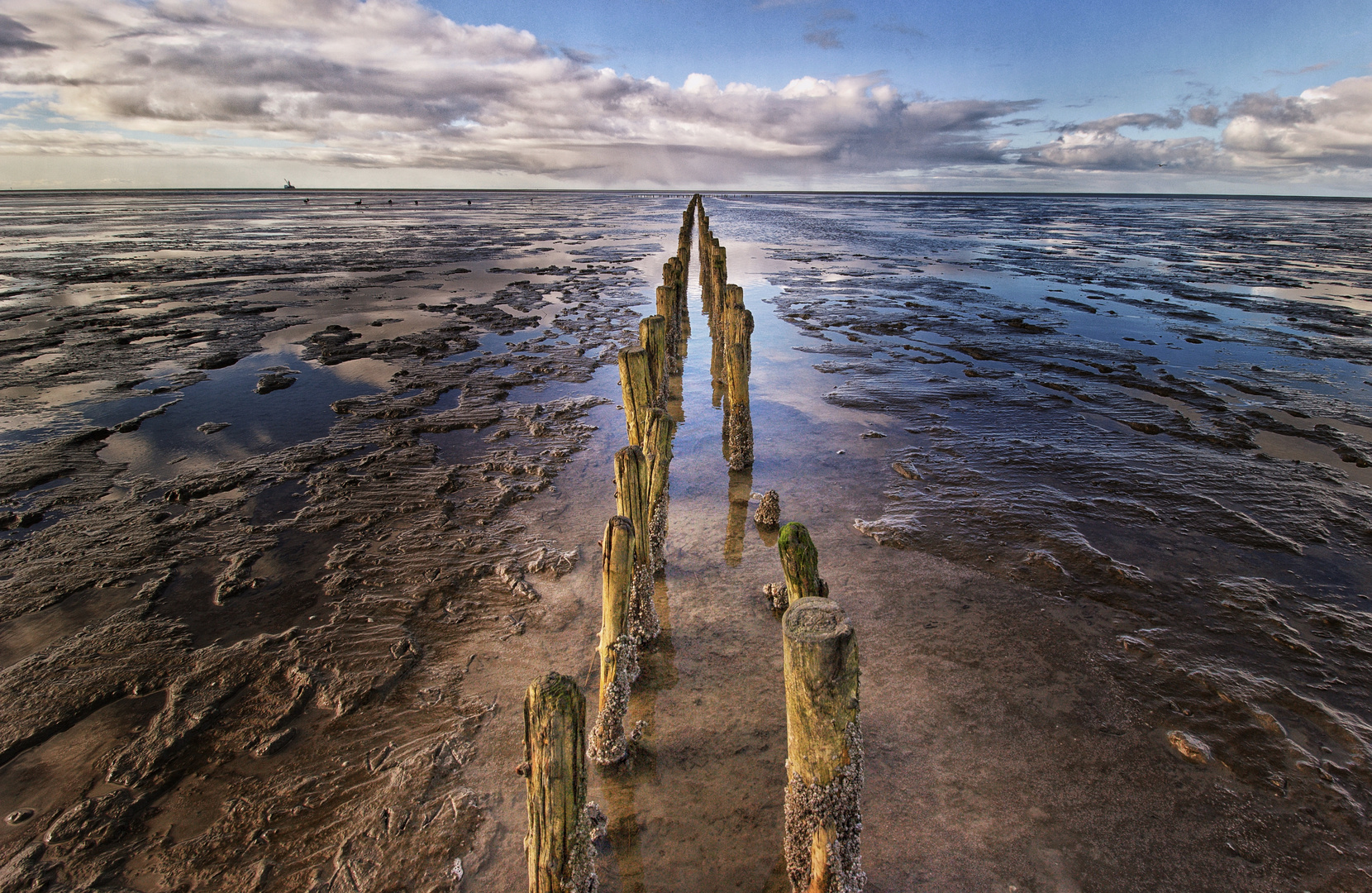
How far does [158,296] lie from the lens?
1880 centimetres

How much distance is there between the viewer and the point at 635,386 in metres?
5.90

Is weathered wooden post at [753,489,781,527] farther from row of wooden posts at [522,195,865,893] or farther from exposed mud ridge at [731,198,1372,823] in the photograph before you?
row of wooden posts at [522,195,865,893]

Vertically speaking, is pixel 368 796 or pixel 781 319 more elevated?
pixel 781 319

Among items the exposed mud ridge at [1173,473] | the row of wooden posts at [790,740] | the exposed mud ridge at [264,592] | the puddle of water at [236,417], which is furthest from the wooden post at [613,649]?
the puddle of water at [236,417]

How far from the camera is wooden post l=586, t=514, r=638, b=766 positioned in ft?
12.4

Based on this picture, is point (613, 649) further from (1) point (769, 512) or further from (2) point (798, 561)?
(1) point (769, 512)

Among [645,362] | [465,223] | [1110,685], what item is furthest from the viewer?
[465,223]

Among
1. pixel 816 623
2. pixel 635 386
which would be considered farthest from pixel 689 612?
pixel 816 623

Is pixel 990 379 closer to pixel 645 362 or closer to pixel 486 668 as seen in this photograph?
pixel 645 362

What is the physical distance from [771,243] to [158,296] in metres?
28.5

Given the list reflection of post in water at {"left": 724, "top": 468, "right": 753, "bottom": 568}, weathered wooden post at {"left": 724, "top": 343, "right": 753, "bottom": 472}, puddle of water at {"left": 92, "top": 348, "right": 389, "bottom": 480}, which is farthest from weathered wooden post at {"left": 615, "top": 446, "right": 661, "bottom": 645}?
puddle of water at {"left": 92, "top": 348, "right": 389, "bottom": 480}

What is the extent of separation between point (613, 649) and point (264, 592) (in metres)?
3.72

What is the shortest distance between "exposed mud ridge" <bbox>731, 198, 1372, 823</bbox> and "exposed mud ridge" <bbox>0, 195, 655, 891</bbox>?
15.0ft

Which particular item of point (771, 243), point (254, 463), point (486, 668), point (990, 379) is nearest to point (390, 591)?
point (486, 668)
